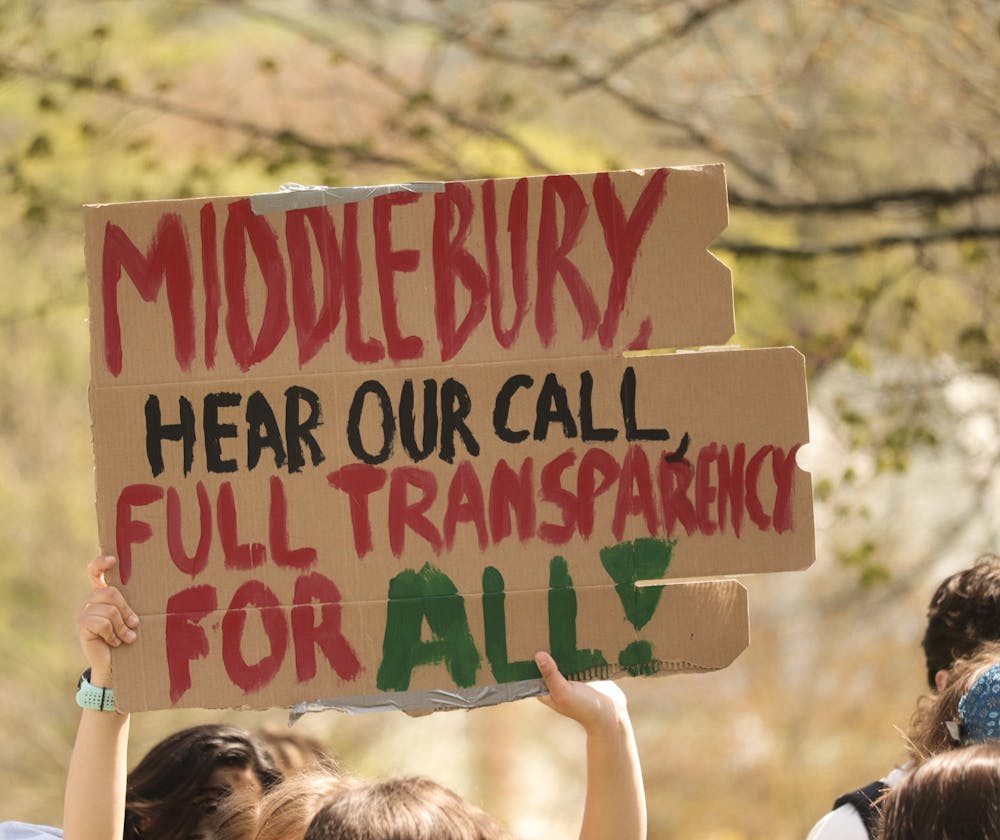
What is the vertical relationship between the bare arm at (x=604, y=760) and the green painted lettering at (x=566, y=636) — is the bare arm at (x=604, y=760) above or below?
below

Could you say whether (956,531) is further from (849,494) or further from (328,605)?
(328,605)

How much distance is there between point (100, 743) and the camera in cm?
209

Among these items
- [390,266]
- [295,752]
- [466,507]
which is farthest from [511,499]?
[295,752]

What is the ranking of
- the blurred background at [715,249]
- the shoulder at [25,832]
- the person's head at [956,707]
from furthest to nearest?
the blurred background at [715,249]
the shoulder at [25,832]
the person's head at [956,707]

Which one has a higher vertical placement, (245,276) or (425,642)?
(245,276)

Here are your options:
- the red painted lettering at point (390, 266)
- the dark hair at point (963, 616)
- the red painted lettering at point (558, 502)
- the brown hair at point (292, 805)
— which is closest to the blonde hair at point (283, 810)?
the brown hair at point (292, 805)

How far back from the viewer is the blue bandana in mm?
2123

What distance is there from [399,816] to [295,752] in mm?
1234

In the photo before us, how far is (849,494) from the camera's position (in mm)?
9945

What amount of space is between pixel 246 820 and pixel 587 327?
3.20 feet

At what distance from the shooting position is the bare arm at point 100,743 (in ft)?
6.76

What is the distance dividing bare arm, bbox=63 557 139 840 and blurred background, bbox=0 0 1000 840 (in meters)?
0.70

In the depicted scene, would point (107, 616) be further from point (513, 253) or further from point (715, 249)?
point (715, 249)

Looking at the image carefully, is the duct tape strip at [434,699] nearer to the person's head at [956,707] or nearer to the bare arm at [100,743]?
the bare arm at [100,743]
